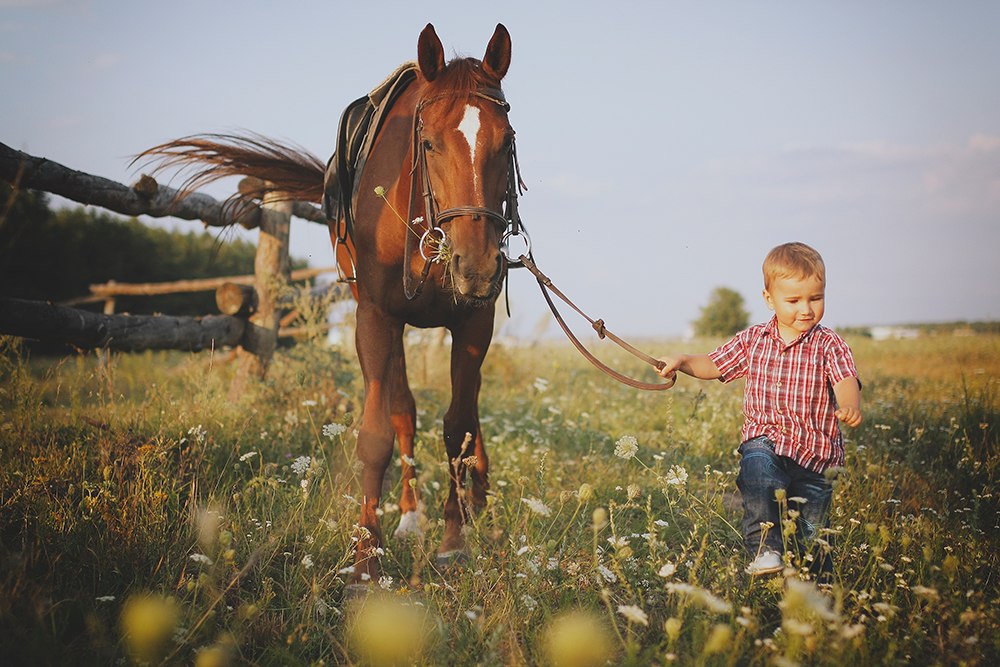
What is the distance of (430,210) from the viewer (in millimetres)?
2939

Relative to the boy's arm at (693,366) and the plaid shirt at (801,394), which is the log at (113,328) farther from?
the plaid shirt at (801,394)

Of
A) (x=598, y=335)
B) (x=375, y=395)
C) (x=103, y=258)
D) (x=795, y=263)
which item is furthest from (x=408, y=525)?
(x=103, y=258)

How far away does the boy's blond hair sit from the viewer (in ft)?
Result: 9.05

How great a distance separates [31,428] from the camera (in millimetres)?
3631

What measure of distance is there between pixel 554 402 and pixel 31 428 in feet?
15.2

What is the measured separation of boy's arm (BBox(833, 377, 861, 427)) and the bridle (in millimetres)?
1593

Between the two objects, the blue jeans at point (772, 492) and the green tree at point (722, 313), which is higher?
the green tree at point (722, 313)

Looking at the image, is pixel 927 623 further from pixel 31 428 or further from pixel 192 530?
pixel 31 428

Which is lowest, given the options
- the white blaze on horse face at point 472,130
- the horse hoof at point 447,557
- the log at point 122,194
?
the horse hoof at point 447,557

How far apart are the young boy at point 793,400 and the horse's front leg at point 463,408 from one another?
1072 millimetres

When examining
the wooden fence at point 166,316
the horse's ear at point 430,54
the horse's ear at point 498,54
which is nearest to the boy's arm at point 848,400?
the horse's ear at point 498,54

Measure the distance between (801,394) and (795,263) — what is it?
60cm

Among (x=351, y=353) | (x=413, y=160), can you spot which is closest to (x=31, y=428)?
(x=413, y=160)

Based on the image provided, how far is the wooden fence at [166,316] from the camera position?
3.96m
